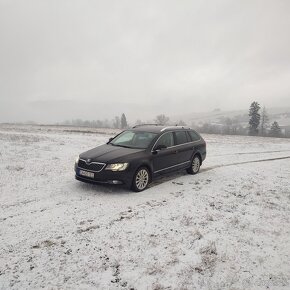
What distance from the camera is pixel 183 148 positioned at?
1007 cm

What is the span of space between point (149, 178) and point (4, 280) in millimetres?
4991

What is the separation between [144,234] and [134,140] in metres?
4.05

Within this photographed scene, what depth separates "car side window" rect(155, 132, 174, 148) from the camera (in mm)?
9184

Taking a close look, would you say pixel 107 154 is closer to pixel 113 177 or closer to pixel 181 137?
pixel 113 177

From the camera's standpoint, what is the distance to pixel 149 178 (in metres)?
8.61

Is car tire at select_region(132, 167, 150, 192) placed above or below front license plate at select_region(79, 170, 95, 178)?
below

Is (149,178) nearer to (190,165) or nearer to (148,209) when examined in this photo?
(148,209)

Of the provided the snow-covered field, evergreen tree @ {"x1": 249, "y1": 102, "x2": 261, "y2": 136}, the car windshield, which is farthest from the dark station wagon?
evergreen tree @ {"x1": 249, "y1": 102, "x2": 261, "y2": 136}

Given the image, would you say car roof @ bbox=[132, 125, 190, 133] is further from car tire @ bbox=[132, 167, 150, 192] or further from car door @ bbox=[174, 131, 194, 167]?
car tire @ bbox=[132, 167, 150, 192]

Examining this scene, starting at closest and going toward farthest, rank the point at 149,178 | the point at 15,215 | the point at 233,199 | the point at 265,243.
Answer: the point at 265,243 → the point at 15,215 → the point at 233,199 → the point at 149,178

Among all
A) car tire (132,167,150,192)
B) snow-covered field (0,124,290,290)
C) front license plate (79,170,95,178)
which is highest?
front license plate (79,170,95,178)

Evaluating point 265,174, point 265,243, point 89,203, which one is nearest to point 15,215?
point 89,203

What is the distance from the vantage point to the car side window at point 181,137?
10.0 meters

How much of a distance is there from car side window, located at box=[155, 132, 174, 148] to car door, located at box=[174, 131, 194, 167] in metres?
0.27
